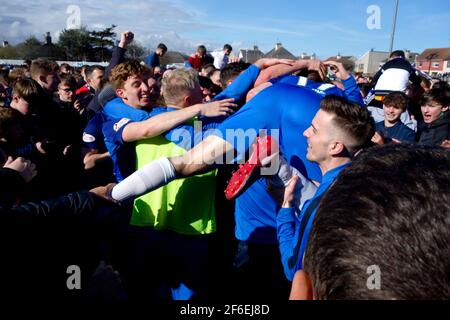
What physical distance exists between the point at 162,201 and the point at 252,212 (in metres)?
0.73

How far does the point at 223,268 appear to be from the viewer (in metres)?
3.86

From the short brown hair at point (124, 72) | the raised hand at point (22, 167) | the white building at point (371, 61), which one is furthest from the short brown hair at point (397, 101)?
the white building at point (371, 61)

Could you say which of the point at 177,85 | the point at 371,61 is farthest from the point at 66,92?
the point at 371,61

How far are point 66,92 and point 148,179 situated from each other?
4998 mm

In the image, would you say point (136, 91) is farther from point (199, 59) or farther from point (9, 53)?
point (9, 53)

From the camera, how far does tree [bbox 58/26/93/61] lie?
3278 centimetres

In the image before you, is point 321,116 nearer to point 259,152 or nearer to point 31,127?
point 259,152

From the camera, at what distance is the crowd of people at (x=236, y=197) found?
24.4 inches

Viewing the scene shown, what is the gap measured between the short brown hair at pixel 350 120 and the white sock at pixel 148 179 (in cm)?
93

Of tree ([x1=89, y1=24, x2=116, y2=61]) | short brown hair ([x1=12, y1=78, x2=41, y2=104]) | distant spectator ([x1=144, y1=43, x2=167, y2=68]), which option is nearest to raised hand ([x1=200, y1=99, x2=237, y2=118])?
short brown hair ([x1=12, y1=78, x2=41, y2=104])

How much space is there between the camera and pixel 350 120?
1998mm

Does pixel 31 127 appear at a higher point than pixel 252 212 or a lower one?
higher

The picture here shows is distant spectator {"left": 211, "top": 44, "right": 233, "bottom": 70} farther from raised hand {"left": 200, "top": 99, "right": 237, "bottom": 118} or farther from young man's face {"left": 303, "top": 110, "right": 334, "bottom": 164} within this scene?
young man's face {"left": 303, "top": 110, "right": 334, "bottom": 164}

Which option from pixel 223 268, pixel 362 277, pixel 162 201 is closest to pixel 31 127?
pixel 162 201
